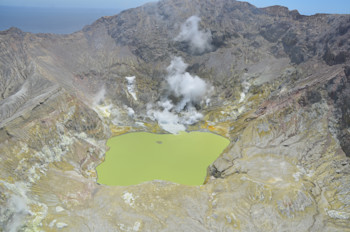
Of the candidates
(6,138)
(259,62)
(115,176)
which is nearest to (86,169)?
(115,176)

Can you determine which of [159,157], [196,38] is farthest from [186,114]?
[196,38]

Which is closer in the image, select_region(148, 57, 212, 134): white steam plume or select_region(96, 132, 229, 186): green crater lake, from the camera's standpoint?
select_region(96, 132, 229, 186): green crater lake

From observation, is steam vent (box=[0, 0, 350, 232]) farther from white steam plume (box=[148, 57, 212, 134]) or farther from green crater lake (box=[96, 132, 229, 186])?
green crater lake (box=[96, 132, 229, 186])

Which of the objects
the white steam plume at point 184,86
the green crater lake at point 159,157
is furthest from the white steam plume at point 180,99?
the green crater lake at point 159,157

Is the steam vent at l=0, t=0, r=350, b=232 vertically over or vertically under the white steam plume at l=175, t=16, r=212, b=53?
under

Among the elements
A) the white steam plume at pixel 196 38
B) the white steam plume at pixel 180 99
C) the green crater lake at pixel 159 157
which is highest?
the white steam plume at pixel 196 38

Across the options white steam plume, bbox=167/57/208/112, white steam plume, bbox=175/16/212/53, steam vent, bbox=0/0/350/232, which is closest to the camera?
steam vent, bbox=0/0/350/232

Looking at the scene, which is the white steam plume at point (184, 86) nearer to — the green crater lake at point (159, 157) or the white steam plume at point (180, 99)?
the white steam plume at point (180, 99)

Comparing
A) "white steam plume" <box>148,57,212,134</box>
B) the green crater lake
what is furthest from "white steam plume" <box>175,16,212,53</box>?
the green crater lake
